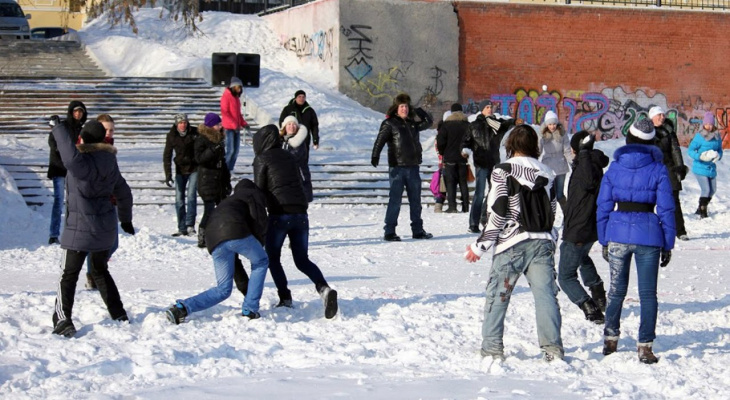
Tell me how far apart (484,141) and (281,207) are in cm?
643

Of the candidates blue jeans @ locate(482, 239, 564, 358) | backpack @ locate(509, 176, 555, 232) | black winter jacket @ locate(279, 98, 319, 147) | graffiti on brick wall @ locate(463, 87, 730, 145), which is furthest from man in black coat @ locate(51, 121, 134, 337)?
graffiti on brick wall @ locate(463, 87, 730, 145)

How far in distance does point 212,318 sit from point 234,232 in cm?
72

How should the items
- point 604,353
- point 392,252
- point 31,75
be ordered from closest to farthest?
point 604,353
point 392,252
point 31,75

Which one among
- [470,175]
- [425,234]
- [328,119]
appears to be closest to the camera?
[425,234]

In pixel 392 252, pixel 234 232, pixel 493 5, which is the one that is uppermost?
pixel 493 5

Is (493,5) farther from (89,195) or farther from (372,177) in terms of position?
(89,195)

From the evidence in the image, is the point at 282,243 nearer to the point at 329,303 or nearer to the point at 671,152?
the point at 329,303

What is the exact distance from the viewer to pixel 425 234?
14.0m

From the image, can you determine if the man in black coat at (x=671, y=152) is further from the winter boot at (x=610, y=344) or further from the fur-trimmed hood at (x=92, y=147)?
the fur-trimmed hood at (x=92, y=147)

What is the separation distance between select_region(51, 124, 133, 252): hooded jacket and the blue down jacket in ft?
11.1

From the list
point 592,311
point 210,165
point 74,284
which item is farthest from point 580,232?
point 210,165

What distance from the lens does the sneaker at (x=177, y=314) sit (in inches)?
312

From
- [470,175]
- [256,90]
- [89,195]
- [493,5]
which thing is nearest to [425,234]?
[470,175]

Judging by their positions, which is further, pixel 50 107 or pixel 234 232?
pixel 50 107
